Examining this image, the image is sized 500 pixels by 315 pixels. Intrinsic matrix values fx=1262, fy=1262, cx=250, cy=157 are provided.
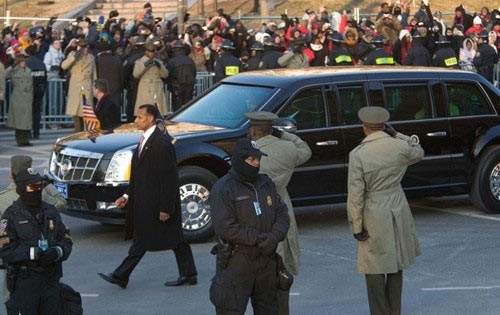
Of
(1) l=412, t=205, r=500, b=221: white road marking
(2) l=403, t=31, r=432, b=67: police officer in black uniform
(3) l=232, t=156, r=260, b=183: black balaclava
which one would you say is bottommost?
(1) l=412, t=205, r=500, b=221: white road marking

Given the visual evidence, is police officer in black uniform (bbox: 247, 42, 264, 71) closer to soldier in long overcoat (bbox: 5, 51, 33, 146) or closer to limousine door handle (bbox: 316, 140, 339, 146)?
soldier in long overcoat (bbox: 5, 51, 33, 146)

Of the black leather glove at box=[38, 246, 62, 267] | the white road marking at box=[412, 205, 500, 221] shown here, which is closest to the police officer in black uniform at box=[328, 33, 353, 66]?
the white road marking at box=[412, 205, 500, 221]

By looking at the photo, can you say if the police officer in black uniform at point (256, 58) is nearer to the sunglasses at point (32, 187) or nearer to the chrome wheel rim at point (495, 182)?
the chrome wheel rim at point (495, 182)

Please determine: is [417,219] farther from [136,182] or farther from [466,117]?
[136,182]

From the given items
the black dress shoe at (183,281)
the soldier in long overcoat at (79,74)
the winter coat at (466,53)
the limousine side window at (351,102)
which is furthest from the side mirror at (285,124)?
the winter coat at (466,53)

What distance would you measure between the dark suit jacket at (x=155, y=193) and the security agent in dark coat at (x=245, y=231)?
2847mm

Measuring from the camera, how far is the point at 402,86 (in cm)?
1376

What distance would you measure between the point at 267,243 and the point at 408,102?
6519 millimetres

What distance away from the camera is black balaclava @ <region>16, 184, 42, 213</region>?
7871mm

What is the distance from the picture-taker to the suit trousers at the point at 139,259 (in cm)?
1064

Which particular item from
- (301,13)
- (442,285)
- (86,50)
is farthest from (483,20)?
(442,285)

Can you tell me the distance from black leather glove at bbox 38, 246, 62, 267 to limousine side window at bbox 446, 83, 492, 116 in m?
7.14

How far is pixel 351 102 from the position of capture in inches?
529

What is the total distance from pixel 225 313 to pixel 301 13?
32.4 meters
